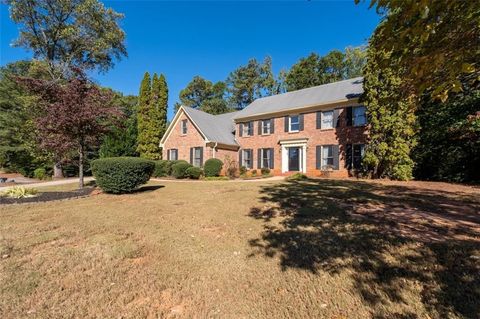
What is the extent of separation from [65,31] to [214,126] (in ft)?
47.5

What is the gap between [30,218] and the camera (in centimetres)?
648

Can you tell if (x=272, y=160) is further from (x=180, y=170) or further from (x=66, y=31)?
(x=66, y=31)

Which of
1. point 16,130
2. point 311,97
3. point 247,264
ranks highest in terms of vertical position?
point 311,97

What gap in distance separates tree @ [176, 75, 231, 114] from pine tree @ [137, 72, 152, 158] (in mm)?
17442

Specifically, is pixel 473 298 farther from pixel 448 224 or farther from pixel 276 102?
pixel 276 102

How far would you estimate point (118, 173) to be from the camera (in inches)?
383

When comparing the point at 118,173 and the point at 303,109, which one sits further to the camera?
the point at 303,109

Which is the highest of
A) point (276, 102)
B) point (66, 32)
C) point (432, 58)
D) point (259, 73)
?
point (259, 73)

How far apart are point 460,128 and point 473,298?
43.2ft

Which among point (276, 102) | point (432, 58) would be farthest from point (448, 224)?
point (276, 102)

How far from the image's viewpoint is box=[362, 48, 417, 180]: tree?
13.7 metres

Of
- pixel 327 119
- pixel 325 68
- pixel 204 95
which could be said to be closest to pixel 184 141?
pixel 327 119

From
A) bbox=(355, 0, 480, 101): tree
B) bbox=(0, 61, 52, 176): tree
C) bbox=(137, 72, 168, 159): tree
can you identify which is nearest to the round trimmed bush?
bbox=(137, 72, 168, 159): tree

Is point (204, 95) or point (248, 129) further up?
point (204, 95)
